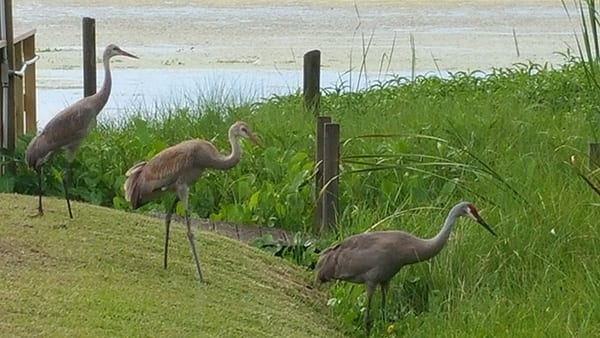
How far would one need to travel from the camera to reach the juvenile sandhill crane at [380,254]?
17.9 ft

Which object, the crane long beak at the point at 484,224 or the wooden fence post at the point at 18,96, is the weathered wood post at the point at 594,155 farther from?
the wooden fence post at the point at 18,96

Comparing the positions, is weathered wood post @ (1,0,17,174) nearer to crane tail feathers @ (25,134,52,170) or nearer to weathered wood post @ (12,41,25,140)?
weathered wood post @ (12,41,25,140)

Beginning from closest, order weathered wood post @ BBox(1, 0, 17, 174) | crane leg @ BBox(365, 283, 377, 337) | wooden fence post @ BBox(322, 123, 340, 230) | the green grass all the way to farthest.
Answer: the green grass, crane leg @ BBox(365, 283, 377, 337), wooden fence post @ BBox(322, 123, 340, 230), weathered wood post @ BBox(1, 0, 17, 174)

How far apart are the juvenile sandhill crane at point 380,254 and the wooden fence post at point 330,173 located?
50.0 inches

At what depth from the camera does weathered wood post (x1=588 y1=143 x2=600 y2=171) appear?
220 inches

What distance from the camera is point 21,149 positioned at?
26.4 feet

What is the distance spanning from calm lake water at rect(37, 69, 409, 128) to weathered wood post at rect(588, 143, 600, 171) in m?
5.11

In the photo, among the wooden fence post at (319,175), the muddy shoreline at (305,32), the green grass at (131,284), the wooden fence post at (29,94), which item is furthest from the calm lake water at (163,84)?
the green grass at (131,284)

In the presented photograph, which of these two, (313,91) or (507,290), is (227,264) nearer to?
(507,290)

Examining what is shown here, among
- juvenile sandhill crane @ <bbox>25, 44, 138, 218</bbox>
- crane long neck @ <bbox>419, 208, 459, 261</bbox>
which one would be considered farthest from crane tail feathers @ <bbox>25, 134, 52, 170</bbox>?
crane long neck @ <bbox>419, 208, 459, 261</bbox>

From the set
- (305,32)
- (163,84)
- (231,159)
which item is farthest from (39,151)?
(305,32)

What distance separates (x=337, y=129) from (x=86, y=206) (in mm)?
1383

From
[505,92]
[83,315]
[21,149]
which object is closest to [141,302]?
[83,315]

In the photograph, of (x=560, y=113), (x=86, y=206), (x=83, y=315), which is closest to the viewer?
(x=83, y=315)
